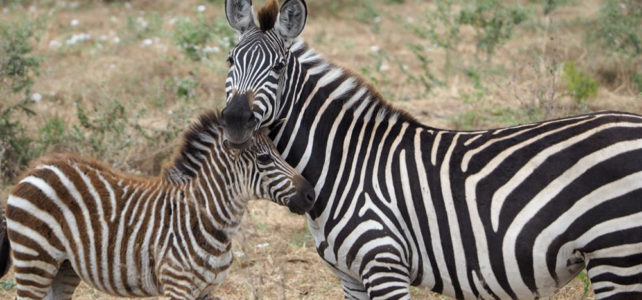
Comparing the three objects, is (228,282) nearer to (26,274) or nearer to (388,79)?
(26,274)

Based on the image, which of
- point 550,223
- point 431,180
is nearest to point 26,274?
point 431,180

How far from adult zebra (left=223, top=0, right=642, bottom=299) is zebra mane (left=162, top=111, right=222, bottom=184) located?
0.53 meters

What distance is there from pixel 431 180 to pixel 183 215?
1615 mm

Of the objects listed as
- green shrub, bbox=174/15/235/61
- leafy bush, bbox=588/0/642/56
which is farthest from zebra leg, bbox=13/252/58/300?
leafy bush, bbox=588/0/642/56

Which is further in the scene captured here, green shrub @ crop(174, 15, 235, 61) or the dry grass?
green shrub @ crop(174, 15, 235, 61)

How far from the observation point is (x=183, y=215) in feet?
17.5

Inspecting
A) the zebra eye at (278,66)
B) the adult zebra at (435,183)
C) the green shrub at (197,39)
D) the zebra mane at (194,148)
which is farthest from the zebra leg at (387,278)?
the green shrub at (197,39)

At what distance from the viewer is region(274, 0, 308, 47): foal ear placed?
502 centimetres

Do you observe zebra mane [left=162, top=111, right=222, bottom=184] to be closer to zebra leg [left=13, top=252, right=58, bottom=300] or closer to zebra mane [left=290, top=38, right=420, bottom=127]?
zebra mane [left=290, top=38, right=420, bottom=127]

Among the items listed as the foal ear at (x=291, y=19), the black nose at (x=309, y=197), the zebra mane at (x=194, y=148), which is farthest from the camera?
the zebra mane at (x=194, y=148)

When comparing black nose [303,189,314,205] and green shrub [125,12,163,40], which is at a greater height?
green shrub [125,12,163,40]

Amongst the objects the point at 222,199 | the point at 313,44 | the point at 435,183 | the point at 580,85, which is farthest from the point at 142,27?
the point at 435,183

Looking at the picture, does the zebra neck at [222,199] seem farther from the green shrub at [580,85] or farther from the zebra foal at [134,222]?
the green shrub at [580,85]

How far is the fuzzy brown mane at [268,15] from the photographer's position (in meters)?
5.04
